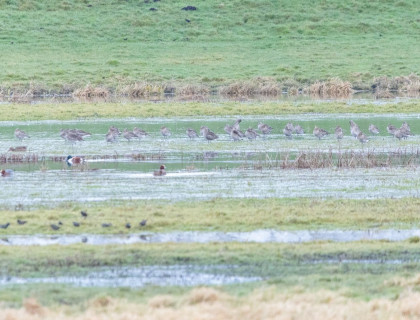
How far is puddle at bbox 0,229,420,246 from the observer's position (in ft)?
46.2

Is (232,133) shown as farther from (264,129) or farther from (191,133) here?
(264,129)

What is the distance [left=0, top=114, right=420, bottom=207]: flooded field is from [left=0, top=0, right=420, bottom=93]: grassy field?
18.4 m

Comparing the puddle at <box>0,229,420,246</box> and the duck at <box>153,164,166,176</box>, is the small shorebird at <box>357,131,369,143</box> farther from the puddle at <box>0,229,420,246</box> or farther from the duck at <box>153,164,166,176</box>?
the puddle at <box>0,229,420,246</box>

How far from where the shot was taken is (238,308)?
10.3 m

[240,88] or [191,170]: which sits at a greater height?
[191,170]

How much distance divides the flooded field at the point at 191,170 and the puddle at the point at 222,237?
3.28m

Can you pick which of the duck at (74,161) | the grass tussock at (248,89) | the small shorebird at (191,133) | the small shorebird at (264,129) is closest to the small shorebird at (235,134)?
the small shorebird at (191,133)

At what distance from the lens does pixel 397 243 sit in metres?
13.7

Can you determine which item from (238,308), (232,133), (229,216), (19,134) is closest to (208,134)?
(232,133)

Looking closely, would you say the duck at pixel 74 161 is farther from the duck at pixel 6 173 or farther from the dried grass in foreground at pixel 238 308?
the dried grass in foreground at pixel 238 308

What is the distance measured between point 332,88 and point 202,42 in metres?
17.9

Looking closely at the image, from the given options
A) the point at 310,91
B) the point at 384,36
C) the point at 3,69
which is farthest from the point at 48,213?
the point at 384,36

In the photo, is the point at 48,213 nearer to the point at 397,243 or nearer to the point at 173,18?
the point at 397,243

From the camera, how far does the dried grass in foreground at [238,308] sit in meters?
9.98
